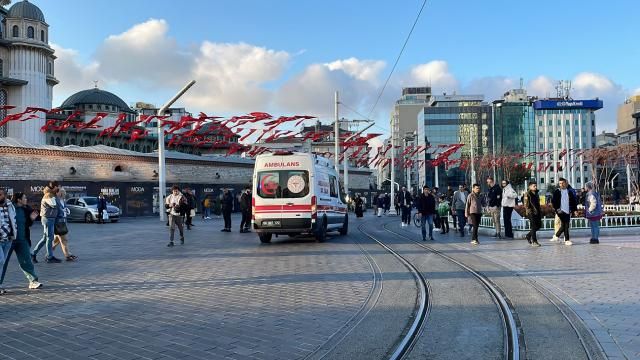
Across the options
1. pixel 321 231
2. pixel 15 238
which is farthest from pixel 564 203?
pixel 15 238

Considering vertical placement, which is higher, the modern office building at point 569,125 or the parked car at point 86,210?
the modern office building at point 569,125

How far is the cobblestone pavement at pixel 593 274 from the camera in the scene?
655 centimetres

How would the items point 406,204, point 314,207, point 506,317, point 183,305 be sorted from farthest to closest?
point 406,204 < point 314,207 < point 183,305 < point 506,317

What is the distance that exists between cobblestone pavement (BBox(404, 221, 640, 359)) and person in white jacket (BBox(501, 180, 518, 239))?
2.16 ft

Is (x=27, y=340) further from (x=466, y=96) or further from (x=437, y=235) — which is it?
(x=466, y=96)

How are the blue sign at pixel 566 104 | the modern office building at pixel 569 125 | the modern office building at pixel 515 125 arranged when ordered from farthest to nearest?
the modern office building at pixel 569 125 < the modern office building at pixel 515 125 < the blue sign at pixel 566 104

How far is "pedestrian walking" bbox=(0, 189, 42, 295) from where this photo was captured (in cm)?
900

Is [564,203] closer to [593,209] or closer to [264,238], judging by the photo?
[593,209]

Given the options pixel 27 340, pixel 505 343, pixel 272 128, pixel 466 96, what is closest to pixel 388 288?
pixel 505 343

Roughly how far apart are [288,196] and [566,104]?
13908 cm

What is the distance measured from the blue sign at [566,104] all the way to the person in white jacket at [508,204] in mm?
129255

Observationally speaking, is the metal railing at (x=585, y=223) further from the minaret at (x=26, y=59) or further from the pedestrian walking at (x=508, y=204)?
the minaret at (x=26, y=59)

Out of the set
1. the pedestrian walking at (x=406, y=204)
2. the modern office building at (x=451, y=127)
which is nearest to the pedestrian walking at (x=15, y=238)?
the pedestrian walking at (x=406, y=204)

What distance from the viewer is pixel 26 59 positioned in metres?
63.9
